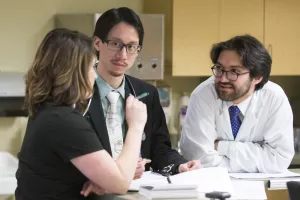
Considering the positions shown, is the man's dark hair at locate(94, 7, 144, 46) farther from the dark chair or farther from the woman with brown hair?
the dark chair

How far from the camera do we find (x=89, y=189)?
1.65 m

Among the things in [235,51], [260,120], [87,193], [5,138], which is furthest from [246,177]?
[5,138]

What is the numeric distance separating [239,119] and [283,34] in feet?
5.53

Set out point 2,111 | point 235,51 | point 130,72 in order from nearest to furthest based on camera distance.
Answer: point 235,51 → point 2,111 → point 130,72

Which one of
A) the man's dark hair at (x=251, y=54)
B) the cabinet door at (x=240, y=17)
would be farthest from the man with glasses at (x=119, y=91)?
the cabinet door at (x=240, y=17)

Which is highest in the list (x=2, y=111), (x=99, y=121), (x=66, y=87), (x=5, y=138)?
(x=66, y=87)

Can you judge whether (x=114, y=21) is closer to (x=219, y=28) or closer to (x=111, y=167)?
(x=111, y=167)

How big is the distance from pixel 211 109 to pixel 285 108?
35 centimetres

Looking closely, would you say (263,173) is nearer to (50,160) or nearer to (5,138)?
(50,160)

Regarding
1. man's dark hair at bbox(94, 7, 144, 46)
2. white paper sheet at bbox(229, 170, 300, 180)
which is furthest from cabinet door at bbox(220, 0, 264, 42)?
man's dark hair at bbox(94, 7, 144, 46)

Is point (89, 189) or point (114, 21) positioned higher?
point (114, 21)

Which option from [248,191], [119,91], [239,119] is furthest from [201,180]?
[239,119]

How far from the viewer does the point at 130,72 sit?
368 cm

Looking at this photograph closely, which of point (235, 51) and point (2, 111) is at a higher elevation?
point (235, 51)
